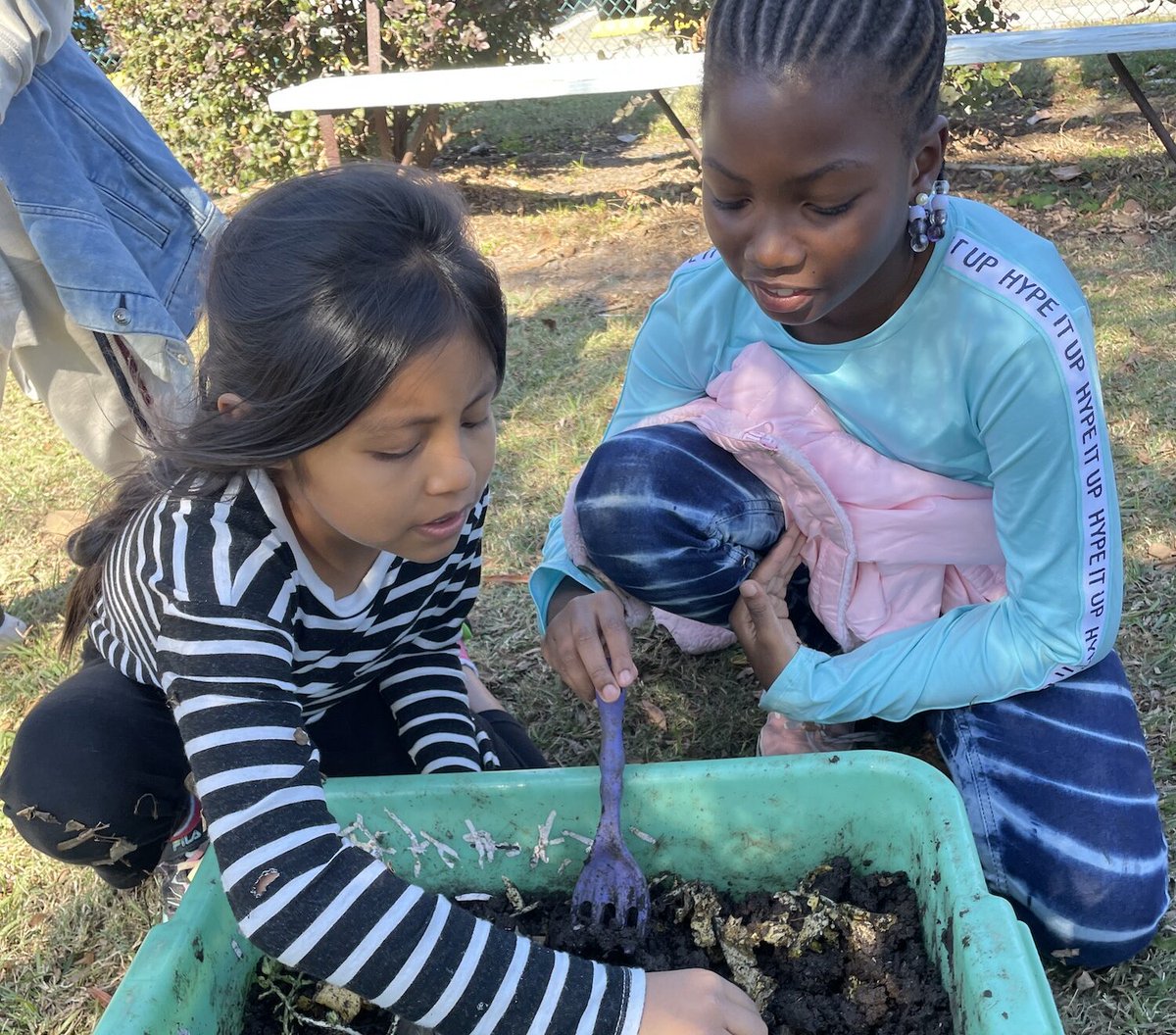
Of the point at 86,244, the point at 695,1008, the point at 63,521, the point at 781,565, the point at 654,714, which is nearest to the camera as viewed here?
the point at 695,1008

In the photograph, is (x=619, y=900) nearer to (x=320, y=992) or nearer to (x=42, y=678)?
(x=320, y=992)

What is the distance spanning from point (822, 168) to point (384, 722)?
3.43ft

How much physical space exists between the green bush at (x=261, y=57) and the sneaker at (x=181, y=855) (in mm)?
3825

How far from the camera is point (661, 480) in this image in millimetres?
1694

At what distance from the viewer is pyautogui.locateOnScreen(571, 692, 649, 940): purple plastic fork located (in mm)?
1346

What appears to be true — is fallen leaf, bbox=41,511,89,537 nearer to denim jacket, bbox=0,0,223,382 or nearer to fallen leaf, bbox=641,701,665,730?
denim jacket, bbox=0,0,223,382

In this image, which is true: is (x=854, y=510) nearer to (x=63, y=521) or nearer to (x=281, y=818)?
(x=281, y=818)

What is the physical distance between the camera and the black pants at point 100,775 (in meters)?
1.47

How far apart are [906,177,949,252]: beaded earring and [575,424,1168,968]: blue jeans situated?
48cm

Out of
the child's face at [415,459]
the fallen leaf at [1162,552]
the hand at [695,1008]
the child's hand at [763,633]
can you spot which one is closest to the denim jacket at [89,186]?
the child's face at [415,459]

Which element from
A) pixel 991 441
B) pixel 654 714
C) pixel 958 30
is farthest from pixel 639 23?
pixel 991 441

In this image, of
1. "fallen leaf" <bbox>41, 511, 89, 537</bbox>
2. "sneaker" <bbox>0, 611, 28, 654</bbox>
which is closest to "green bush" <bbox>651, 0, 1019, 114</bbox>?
"fallen leaf" <bbox>41, 511, 89, 537</bbox>

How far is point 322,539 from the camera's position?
1.37 meters

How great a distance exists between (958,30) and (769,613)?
13.5 ft
